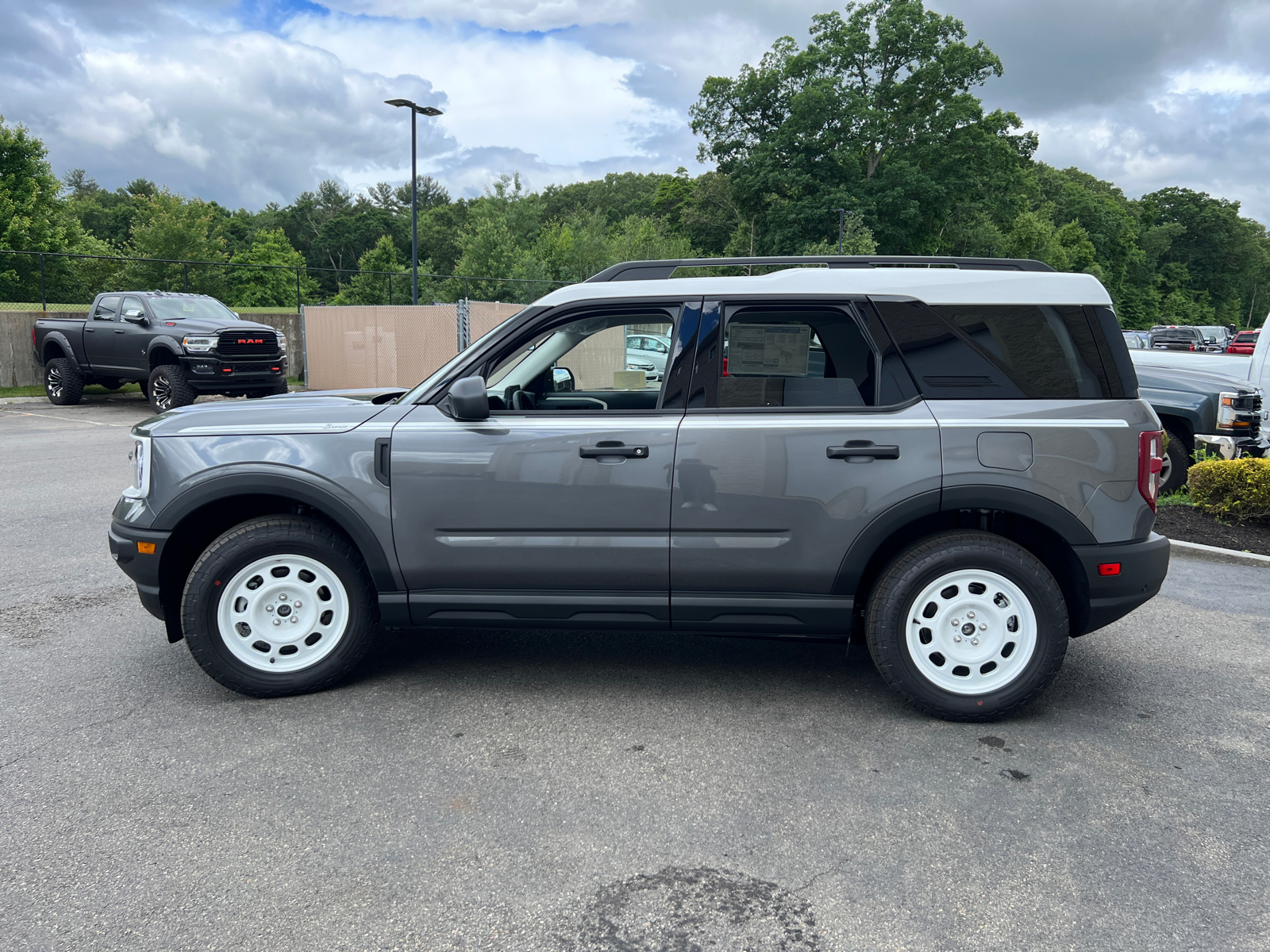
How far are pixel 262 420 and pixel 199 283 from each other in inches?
993

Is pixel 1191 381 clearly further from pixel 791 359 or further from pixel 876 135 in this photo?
pixel 876 135

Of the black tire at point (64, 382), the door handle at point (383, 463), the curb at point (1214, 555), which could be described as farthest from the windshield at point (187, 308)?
the curb at point (1214, 555)

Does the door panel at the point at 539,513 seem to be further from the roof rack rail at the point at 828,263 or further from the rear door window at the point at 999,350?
the rear door window at the point at 999,350

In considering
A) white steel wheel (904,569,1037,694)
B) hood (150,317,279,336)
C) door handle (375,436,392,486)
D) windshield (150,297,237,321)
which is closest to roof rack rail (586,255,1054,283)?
door handle (375,436,392,486)

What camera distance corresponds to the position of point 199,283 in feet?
86.4

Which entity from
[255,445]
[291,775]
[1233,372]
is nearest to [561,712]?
[291,775]

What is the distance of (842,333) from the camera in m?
4.00

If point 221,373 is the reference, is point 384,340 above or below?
above

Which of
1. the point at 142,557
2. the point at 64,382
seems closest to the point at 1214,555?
the point at 142,557

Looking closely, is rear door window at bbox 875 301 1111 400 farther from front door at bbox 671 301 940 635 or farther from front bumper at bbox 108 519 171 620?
front bumper at bbox 108 519 171 620

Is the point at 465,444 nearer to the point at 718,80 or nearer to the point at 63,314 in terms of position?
the point at 63,314

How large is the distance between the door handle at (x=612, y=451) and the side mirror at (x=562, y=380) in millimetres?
719

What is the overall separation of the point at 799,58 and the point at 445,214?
47166 millimetres

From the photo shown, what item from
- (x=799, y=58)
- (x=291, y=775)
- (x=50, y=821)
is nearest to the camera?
(x=50, y=821)
